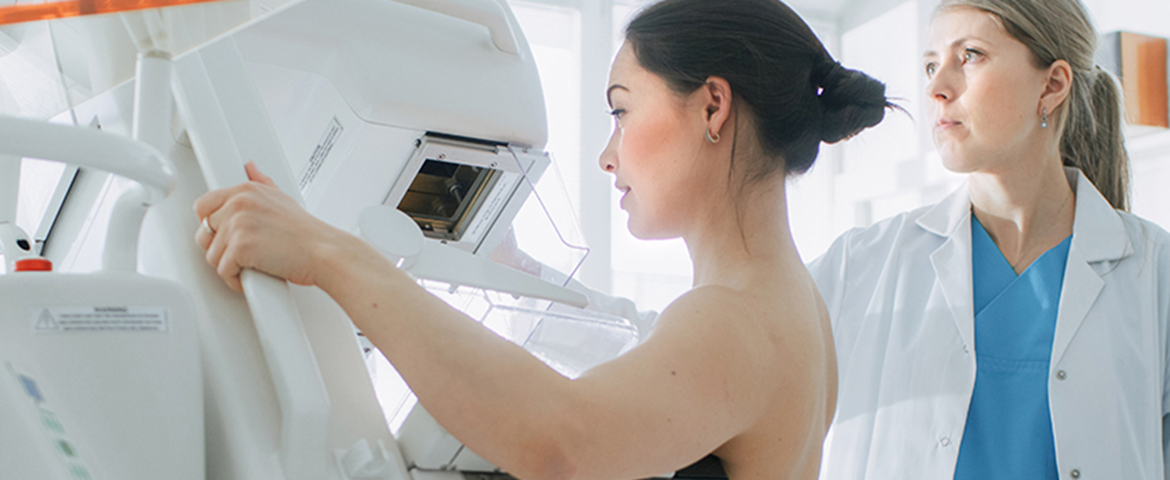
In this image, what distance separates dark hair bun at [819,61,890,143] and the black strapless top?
0.41m

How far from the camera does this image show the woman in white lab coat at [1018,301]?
1512mm

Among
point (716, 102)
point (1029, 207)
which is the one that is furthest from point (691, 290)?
point (1029, 207)

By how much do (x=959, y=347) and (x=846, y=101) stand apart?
0.77 meters

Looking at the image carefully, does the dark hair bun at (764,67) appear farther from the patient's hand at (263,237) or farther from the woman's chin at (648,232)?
the patient's hand at (263,237)

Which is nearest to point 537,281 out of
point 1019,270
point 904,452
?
point 904,452

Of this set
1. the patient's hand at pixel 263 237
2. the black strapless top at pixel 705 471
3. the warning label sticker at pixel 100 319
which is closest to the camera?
the warning label sticker at pixel 100 319

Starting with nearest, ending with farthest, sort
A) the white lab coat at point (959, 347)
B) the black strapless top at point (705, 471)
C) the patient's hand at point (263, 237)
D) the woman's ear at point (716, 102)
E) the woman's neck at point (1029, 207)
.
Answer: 1. the patient's hand at point (263, 237)
2. the black strapless top at point (705, 471)
3. the woman's ear at point (716, 102)
4. the white lab coat at point (959, 347)
5. the woman's neck at point (1029, 207)

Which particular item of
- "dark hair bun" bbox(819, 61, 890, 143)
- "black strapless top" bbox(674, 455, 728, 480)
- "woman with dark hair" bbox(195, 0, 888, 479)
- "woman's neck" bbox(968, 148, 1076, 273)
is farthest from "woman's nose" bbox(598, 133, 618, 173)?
"woman's neck" bbox(968, 148, 1076, 273)

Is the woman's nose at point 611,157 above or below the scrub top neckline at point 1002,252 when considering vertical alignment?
below

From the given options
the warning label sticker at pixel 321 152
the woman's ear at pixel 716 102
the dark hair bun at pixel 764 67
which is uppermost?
the dark hair bun at pixel 764 67

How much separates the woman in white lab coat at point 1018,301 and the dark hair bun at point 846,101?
1.94 ft

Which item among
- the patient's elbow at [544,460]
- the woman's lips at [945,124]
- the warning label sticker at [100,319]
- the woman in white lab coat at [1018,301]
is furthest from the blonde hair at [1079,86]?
the warning label sticker at [100,319]

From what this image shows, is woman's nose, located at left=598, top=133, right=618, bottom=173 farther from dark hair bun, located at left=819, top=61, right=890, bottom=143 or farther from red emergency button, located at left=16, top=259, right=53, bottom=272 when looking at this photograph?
red emergency button, located at left=16, top=259, right=53, bottom=272

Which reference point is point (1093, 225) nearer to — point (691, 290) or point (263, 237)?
point (691, 290)
